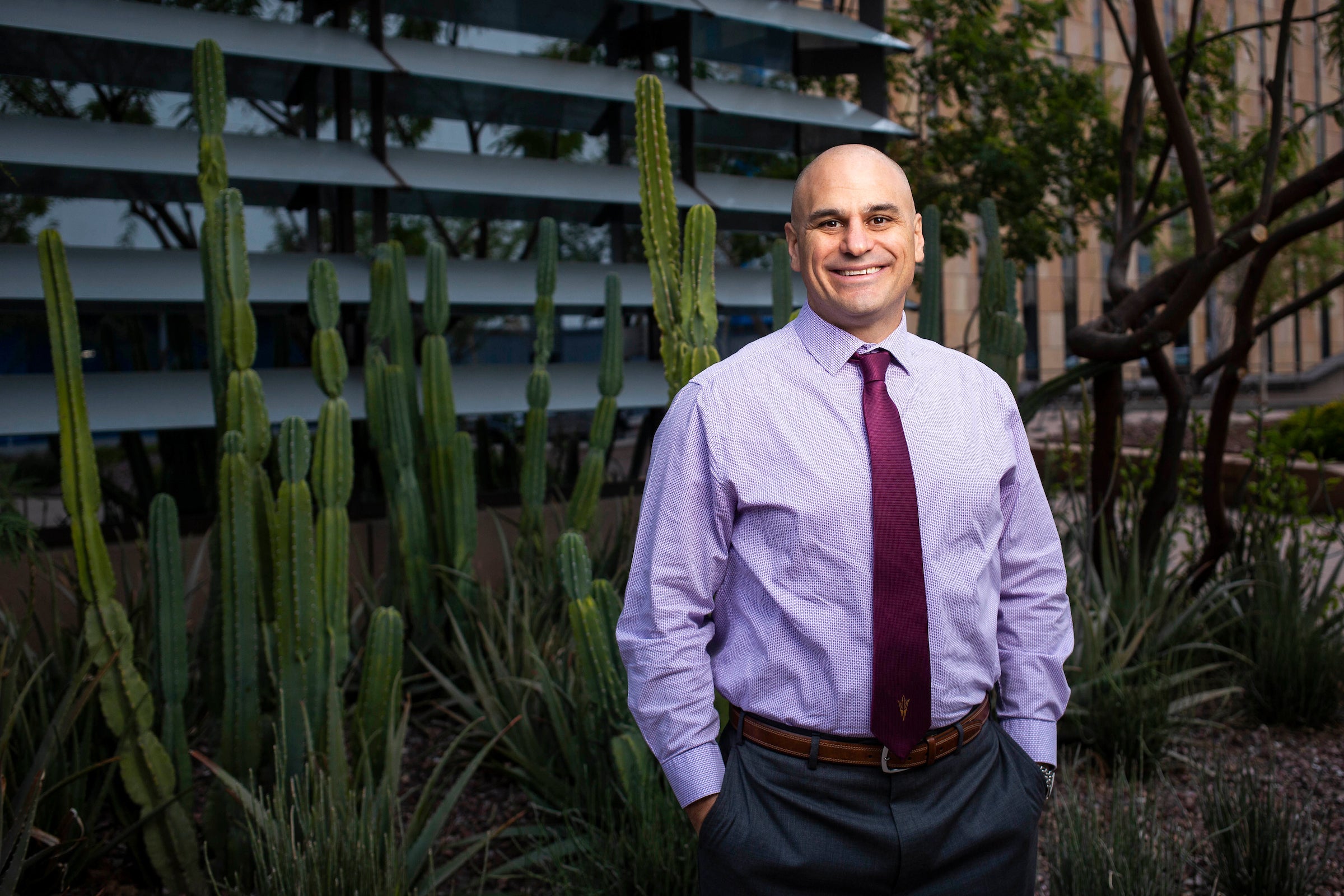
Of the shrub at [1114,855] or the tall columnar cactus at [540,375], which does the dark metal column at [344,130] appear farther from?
the shrub at [1114,855]

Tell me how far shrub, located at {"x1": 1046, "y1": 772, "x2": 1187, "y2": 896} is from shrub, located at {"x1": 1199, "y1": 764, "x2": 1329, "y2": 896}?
0.17m

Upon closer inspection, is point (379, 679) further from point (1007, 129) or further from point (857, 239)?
point (1007, 129)

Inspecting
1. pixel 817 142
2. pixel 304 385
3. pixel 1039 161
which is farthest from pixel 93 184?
pixel 1039 161

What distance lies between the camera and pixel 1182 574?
14.7ft

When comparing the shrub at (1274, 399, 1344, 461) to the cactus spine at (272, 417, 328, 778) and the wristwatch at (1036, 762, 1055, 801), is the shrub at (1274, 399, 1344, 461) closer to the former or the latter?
the wristwatch at (1036, 762, 1055, 801)

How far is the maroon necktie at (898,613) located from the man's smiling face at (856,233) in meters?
0.25

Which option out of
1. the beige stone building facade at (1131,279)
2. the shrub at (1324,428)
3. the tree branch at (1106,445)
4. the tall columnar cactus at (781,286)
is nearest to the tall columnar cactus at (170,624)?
the tall columnar cactus at (781,286)

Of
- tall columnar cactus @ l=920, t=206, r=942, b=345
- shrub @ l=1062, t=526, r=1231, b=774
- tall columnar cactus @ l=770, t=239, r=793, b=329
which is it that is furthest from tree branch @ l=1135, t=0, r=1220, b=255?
tall columnar cactus @ l=770, t=239, r=793, b=329

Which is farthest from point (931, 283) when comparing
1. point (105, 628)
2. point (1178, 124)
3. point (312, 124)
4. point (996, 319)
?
point (312, 124)

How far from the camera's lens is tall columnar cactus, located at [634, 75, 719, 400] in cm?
266

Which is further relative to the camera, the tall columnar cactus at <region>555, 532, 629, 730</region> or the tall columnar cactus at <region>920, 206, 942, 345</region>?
the tall columnar cactus at <region>920, 206, 942, 345</region>

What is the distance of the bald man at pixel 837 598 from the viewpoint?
1543 millimetres

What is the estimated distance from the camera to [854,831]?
152 cm

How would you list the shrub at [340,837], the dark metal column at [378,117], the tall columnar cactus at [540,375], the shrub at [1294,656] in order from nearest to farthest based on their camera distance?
the shrub at [340,837], the shrub at [1294,656], the tall columnar cactus at [540,375], the dark metal column at [378,117]
